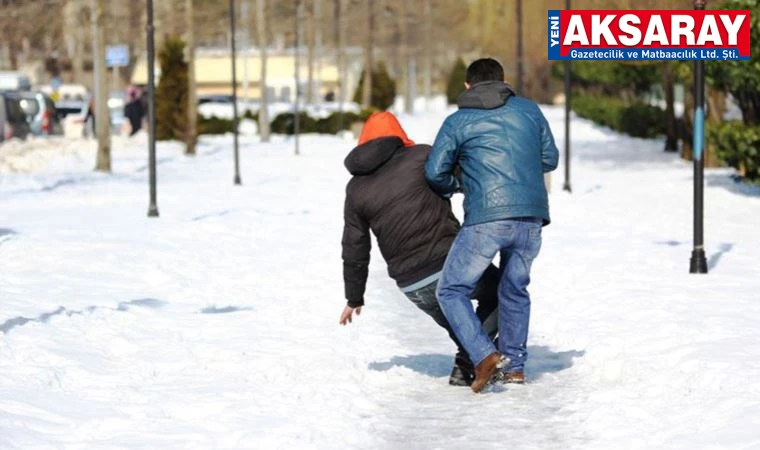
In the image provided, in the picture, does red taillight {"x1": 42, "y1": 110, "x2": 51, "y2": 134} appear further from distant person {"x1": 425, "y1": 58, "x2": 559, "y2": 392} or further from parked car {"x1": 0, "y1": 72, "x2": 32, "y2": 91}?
distant person {"x1": 425, "y1": 58, "x2": 559, "y2": 392}

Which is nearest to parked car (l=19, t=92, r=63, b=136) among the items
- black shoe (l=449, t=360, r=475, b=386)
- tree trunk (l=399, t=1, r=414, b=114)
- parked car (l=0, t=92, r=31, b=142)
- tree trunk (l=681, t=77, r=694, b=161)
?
parked car (l=0, t=92, r=31, b=142)

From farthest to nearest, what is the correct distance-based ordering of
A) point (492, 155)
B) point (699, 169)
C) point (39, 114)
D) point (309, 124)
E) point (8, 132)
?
point (309, 124), point (39, 114), point (8, 132), point (699, 169), point (492, 155)

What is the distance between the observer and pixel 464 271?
9.18 m

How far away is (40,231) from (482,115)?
448 inches

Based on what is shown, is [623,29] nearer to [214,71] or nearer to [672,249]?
[672,249]

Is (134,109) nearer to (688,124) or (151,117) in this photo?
(688,124)

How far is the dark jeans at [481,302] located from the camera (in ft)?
31.1

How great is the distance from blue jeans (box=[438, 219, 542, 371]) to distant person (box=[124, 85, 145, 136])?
43.6m

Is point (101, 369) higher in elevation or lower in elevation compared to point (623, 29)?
lower

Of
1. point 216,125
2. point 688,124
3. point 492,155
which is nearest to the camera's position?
point 492,155

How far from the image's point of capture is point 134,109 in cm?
5325

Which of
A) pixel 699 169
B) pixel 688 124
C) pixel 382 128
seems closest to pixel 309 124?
pixel 688 124

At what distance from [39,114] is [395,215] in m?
45.6

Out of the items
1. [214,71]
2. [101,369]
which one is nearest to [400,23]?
[214,71]
